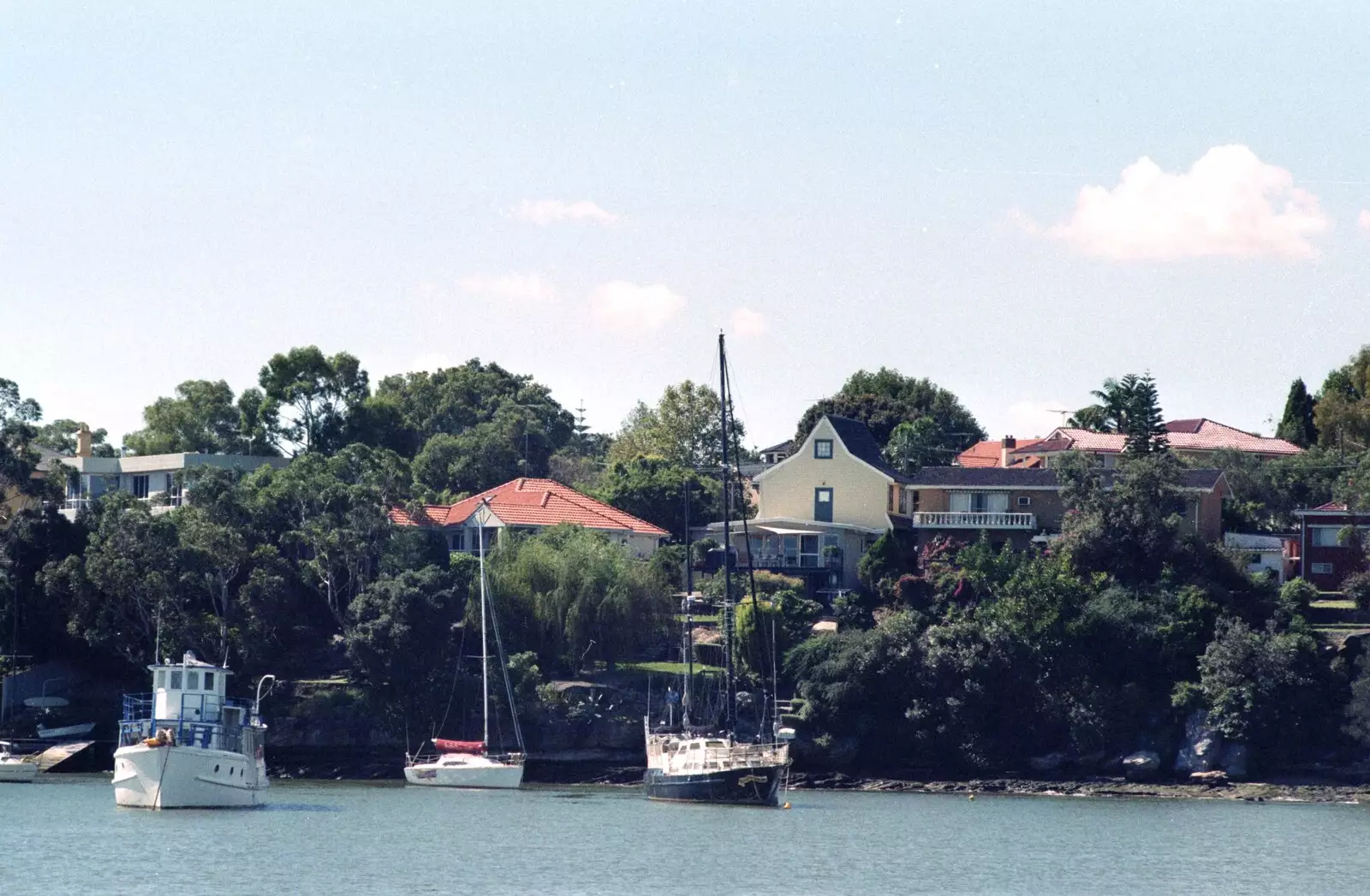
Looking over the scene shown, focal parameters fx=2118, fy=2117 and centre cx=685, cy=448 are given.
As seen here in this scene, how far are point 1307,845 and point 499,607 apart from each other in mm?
37517

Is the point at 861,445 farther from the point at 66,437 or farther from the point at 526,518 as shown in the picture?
the point at 66,437

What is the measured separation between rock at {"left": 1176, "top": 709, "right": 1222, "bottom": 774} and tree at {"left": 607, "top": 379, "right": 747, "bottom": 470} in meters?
48.4

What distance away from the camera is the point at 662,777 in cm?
7706

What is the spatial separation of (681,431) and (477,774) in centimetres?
5177

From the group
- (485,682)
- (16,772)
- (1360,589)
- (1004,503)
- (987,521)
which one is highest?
(1004,503)

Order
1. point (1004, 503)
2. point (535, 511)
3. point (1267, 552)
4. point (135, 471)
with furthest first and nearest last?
1. point (135, 471)
2. point (535, 511)
3. point (1004, 503)
4. point (1267, 552)

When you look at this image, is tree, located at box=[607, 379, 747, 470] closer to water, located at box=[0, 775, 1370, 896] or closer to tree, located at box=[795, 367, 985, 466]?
tree, located at box=[795, 367, 985, 466]

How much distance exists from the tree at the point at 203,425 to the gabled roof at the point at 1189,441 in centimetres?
4509

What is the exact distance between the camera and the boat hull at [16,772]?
274 feet

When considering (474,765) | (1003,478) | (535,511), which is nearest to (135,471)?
(535,511)

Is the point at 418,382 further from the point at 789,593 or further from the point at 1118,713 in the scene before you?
the point at 1118,713

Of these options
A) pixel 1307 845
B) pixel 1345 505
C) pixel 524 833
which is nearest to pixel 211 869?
pixel 524 833

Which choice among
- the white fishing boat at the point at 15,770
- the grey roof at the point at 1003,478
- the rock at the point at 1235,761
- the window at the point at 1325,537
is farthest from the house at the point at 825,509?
the white fishing boat at the point at 15,770

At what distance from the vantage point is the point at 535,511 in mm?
102688
